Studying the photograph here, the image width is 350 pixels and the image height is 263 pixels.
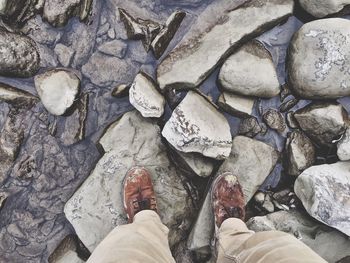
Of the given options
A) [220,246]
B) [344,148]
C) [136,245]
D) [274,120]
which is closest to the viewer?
[136,245]

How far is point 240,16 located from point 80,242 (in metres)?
2.28

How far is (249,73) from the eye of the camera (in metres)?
3.39

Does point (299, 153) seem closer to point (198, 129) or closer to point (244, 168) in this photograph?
point (244, 168)

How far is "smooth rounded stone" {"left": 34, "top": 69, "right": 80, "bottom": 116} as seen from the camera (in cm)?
345

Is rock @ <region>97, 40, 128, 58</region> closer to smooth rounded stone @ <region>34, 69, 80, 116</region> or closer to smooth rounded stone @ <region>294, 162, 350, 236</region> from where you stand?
smooth rounded stone @ <region>34, 69, 80, 116</region>

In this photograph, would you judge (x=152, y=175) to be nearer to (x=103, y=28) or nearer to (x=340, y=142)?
(x=103, y=28)

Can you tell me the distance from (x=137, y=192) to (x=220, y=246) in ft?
2.59

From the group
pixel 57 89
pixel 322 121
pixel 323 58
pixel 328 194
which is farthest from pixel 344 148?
pixel 57 89

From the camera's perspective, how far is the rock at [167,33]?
3520 millimetres

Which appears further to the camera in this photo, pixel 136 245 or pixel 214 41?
pixel 214 41

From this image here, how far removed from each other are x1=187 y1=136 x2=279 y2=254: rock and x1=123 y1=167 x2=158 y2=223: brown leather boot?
1.41ft

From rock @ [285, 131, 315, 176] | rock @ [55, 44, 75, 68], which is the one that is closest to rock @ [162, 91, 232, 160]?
rock @ [285, 131, 315, 176]

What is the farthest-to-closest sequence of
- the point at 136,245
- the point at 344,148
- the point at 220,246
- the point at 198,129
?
1. the point at 344,148
2. the point at 198,129
3. the point at 220,246
4. the point at 136,245

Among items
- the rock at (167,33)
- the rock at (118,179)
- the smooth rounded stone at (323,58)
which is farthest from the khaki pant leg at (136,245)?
the smooth rounded stone at (323,58)
